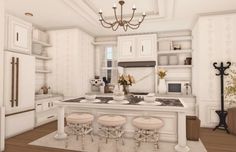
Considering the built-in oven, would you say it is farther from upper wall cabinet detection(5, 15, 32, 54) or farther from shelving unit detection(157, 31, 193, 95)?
upper wall cabinet detection(5, 15, 32, 54)

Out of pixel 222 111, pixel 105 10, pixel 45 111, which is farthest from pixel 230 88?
pixel 45 111

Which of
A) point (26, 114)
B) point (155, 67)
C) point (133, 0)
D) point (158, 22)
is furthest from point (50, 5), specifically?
point (155, 67)

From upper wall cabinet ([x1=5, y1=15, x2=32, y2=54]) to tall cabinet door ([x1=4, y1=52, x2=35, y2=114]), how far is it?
0.65ft

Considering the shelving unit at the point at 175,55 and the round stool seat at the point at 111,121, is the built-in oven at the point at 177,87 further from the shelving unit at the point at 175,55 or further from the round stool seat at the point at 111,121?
the round stool seat at the point at 111,121

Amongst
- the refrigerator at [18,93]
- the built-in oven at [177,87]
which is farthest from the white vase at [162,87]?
the refrigerator at [18,93]

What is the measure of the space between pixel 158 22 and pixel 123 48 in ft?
4.73

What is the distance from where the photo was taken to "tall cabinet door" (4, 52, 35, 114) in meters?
3.45

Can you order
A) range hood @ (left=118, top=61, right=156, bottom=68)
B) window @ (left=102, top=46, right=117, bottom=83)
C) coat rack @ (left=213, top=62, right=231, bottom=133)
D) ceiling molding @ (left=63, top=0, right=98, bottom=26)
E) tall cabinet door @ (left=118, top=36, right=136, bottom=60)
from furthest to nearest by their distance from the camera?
window @ (left=102, top=46, right=117, bottom=83), tall cabinet door @ (left=118, top=36, right=136, bottom=60), range hood @ (left=118, top=61, right=156, bottom=68), coat rack @ (left=213, top=62, right=231, bottom=133), ceiling molding @ (left=63, top=0, right=98, bottom=26)

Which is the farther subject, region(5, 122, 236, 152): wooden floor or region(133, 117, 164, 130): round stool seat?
region(5, 122, 236, 152): wooden floor

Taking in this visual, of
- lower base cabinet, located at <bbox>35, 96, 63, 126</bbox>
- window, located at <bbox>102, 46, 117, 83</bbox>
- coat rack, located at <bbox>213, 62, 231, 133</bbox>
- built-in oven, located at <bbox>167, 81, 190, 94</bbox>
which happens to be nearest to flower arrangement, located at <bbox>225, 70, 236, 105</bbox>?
coat rack, located at <bbox>213, 62, 231, 133</bbox>

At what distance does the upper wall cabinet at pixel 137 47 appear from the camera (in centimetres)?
539

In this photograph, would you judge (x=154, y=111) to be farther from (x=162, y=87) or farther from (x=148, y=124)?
(x=162, y=87)

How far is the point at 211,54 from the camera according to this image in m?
4.21

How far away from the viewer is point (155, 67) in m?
5.45
